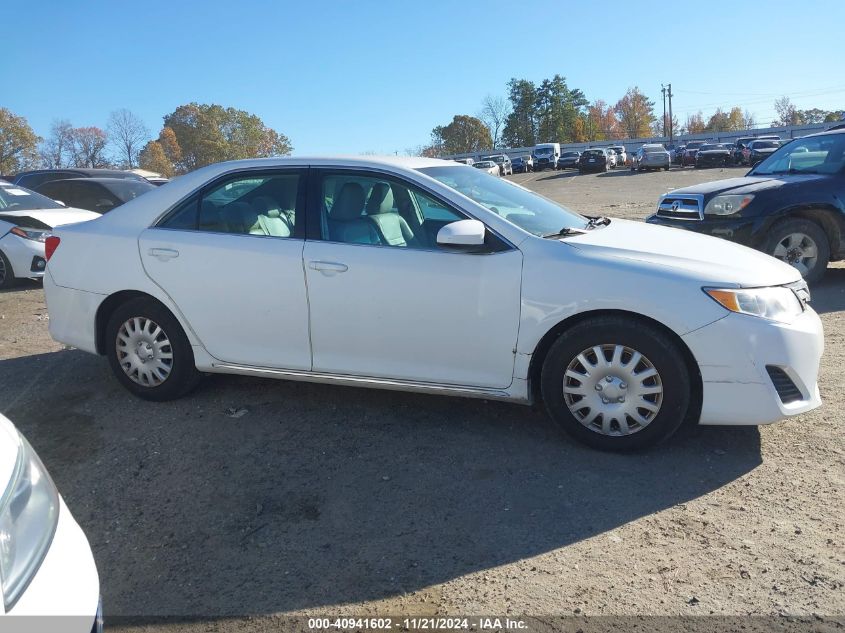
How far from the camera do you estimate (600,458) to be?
381 centimetres

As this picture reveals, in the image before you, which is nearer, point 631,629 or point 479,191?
point 631,629

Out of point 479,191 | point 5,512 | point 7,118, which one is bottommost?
point 5,512

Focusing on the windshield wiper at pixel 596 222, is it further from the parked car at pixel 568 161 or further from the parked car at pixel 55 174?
the parked car at pixel 568 161

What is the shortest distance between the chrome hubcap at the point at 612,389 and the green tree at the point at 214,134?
6955 centimetres

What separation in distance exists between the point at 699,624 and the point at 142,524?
2.45 metres

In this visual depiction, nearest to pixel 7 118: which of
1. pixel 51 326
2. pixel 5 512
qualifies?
pixel 51 326

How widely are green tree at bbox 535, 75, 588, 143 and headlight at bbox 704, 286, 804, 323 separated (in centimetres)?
10980

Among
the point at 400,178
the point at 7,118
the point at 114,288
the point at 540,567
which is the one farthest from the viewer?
the point at 7,118

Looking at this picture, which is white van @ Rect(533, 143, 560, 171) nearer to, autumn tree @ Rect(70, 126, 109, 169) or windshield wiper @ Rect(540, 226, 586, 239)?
autumn tree @ Rect(70, 126, 109, 169)

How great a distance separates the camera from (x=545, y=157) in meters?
59.0

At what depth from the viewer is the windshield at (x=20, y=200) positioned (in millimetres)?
9680

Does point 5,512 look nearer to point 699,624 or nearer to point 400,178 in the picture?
point 699,624

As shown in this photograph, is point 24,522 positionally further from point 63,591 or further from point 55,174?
point 55,174

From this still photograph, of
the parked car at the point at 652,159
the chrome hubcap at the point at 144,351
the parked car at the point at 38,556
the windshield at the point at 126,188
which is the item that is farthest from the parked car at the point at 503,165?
the parked car at the point at 38,556
